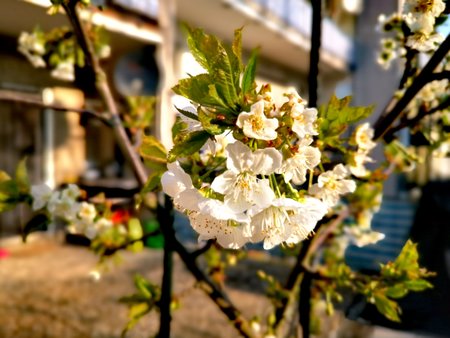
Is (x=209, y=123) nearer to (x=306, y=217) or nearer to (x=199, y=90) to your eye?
(x=199, y=90)

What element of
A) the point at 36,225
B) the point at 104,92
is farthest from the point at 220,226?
the point at 104,92

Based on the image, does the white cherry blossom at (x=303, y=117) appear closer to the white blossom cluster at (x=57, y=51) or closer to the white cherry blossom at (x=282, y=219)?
the white cherry blossom at (x=282, y=219)

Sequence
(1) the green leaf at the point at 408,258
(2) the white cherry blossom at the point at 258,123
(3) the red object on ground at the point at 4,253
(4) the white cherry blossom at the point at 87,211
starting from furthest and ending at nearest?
(3) the red object on ground at the point at 4,253, (4) the white cherry blossom at the point at 87,211, (1) the green leaf at the point at 408,258, (2) the white cherry blossom at the point at 258,123

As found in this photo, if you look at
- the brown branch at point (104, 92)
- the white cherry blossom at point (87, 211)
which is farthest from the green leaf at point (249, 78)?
the white cherry blossom at point (87, 211)

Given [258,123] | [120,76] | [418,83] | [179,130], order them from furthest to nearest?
[120,76]
[418,83]
[179,130]
[258,123]

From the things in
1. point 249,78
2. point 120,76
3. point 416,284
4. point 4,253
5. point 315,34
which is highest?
point 120,76

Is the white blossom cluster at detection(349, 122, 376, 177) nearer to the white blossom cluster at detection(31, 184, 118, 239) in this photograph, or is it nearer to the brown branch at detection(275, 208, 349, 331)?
the brown branch at detection(275, 208, 349, 331)
